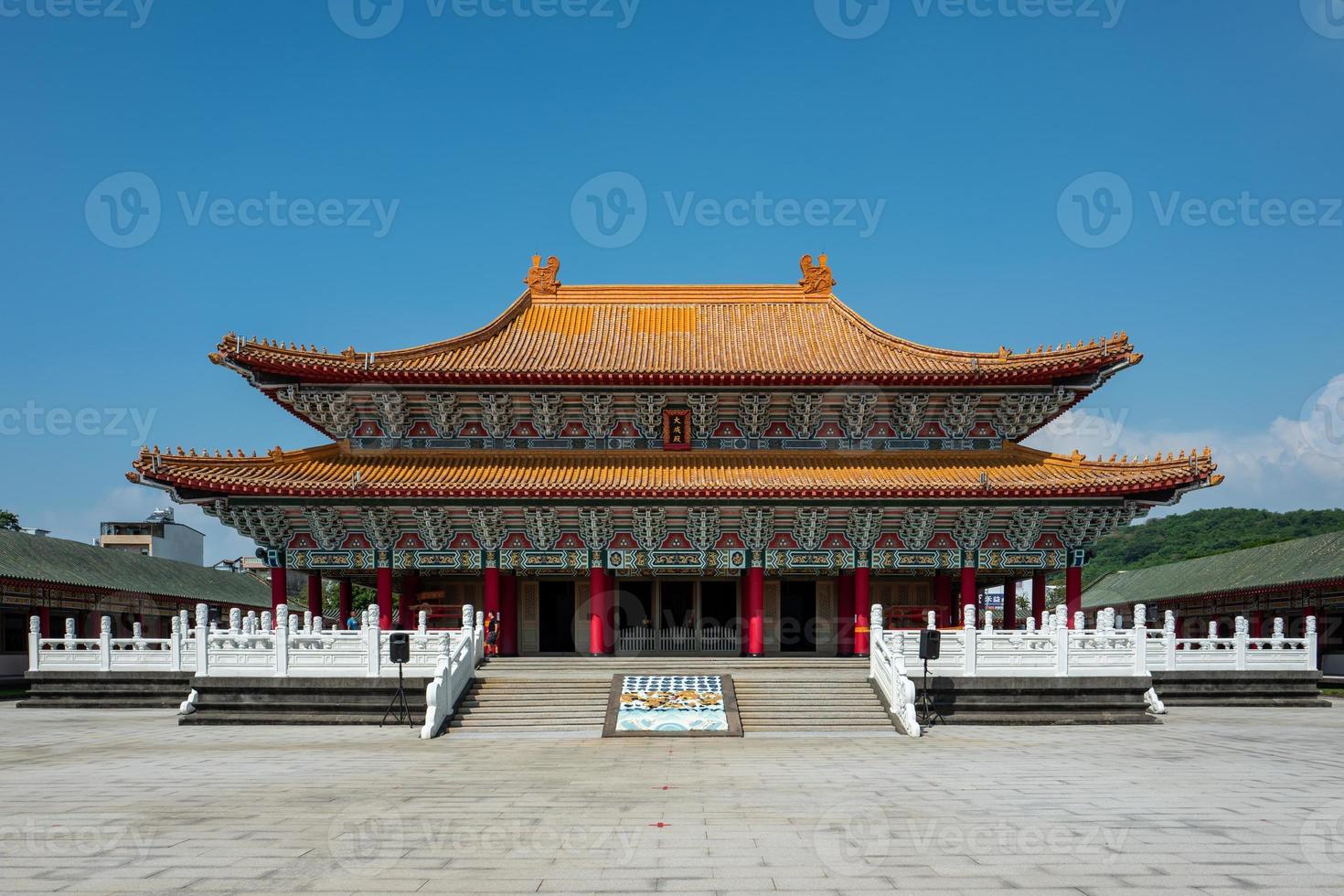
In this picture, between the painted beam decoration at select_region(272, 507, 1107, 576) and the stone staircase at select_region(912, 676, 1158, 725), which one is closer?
the stone staircase at select_region(912, 676, 1158, 725)

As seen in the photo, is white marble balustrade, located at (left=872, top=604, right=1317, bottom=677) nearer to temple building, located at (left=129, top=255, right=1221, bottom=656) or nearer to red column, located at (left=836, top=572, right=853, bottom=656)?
temple building, located at (left=129, top=255, right=1221, bottom=656)

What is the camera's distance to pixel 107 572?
44906 mm

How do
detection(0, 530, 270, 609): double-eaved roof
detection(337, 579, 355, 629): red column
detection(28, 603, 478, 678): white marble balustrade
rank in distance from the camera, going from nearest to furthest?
detection(28, 603, 478, 678): white marble balustrade, detection(337, 579, 355, 629): red column, detection(0, 530, 270, 609): double-eaved roof

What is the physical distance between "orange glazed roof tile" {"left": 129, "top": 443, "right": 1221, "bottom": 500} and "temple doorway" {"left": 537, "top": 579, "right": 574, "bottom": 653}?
4.44 meters

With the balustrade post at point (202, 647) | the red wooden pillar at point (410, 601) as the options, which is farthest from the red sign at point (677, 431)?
the balustrade post at point (202, 647)

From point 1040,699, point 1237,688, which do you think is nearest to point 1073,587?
point 1237,688

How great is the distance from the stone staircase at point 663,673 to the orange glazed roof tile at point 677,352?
26.6 ft

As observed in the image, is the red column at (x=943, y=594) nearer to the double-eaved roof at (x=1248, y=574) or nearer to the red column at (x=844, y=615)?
the red column at (x=844, y=615)

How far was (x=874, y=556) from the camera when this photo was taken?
28453 millimetres

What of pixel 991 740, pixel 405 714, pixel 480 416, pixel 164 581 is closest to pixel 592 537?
pixel 480 416

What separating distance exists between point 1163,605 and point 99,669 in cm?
5074

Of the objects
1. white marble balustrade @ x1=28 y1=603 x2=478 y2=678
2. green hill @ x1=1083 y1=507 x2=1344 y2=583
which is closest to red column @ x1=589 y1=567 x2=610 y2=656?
white marble balustrade @ x1=28 y1=603 x2=478 y2=678

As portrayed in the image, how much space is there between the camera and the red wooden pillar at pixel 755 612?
27.4 meters

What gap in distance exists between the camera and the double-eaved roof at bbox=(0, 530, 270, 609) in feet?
129
